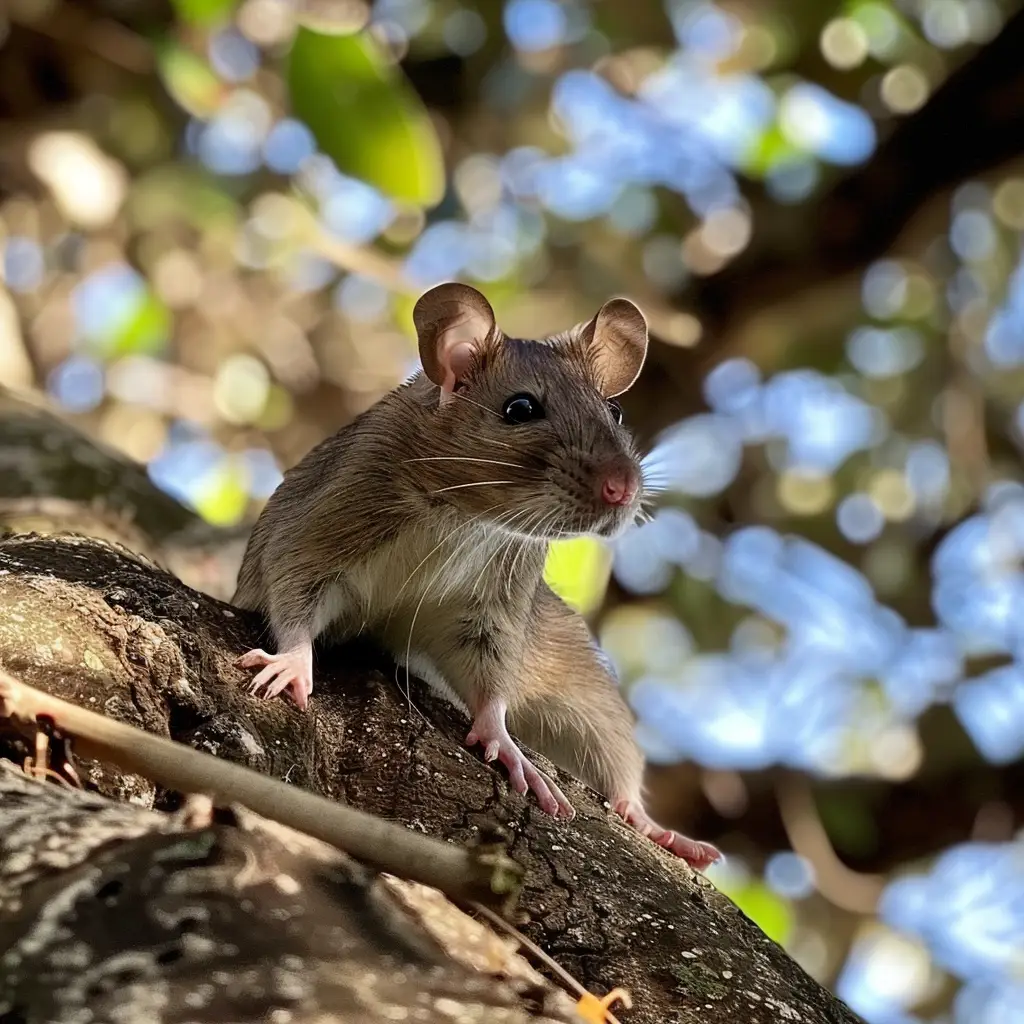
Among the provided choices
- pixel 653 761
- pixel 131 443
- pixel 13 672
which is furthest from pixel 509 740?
pixel 131 443


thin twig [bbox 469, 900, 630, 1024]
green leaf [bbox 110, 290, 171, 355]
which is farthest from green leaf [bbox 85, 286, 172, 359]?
thin twig [bbox 469, 900, 630, 1024]

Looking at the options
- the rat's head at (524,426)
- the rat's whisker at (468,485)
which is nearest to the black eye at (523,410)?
the rat's head at (524,426)

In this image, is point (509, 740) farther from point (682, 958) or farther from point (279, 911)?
point (279, 911)

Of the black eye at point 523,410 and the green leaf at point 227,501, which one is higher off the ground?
the black eye at point 523,410

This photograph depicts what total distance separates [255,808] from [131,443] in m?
5.87

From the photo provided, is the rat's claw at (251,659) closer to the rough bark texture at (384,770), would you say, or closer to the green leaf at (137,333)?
the rough bark texture at (384,770)

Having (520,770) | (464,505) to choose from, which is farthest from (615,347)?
(520,770)

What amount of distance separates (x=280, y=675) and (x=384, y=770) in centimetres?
30

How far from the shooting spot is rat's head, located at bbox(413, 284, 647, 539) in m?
3.26

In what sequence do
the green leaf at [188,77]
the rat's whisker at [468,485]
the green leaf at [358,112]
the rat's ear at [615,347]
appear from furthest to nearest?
the green leaf at [188,77] → the green leaf at [358,112] → the rat's ear at [615,347] → the rat's whisker at [468,485]

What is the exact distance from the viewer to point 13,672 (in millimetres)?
1930

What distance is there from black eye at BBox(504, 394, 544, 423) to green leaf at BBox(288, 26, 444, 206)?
4.51 ft

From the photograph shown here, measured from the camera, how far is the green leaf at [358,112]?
445 centimetres

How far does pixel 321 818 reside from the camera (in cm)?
143
